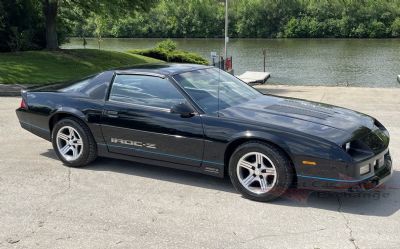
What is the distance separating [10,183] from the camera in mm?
5984

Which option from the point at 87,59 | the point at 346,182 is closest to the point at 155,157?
the point at 346,182

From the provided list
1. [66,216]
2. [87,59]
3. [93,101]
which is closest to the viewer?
[66,216]

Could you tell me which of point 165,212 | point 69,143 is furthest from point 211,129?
point 69,143

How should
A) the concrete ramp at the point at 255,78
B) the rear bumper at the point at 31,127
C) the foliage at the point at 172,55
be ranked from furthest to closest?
the foliage at the point at 172,55
the concrete ramp at the point at 255,78
the rear bumper at the point at 31,127

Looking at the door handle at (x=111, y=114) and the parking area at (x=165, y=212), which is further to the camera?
the door handle at (x=111, y=114)

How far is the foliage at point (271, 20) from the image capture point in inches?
3108

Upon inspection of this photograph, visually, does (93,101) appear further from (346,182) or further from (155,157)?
(346,182)

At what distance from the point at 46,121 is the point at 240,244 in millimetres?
3493

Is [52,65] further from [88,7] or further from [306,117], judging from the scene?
[306,117]

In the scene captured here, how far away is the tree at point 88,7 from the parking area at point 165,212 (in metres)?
16.6

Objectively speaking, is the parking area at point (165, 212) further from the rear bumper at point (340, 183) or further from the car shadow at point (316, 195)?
the rear bumper at point (340, 183)

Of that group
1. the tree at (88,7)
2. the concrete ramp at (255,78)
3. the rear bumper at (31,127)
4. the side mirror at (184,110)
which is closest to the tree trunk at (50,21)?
the tree at (88,7)

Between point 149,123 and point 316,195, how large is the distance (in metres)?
2.03

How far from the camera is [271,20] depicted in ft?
292
